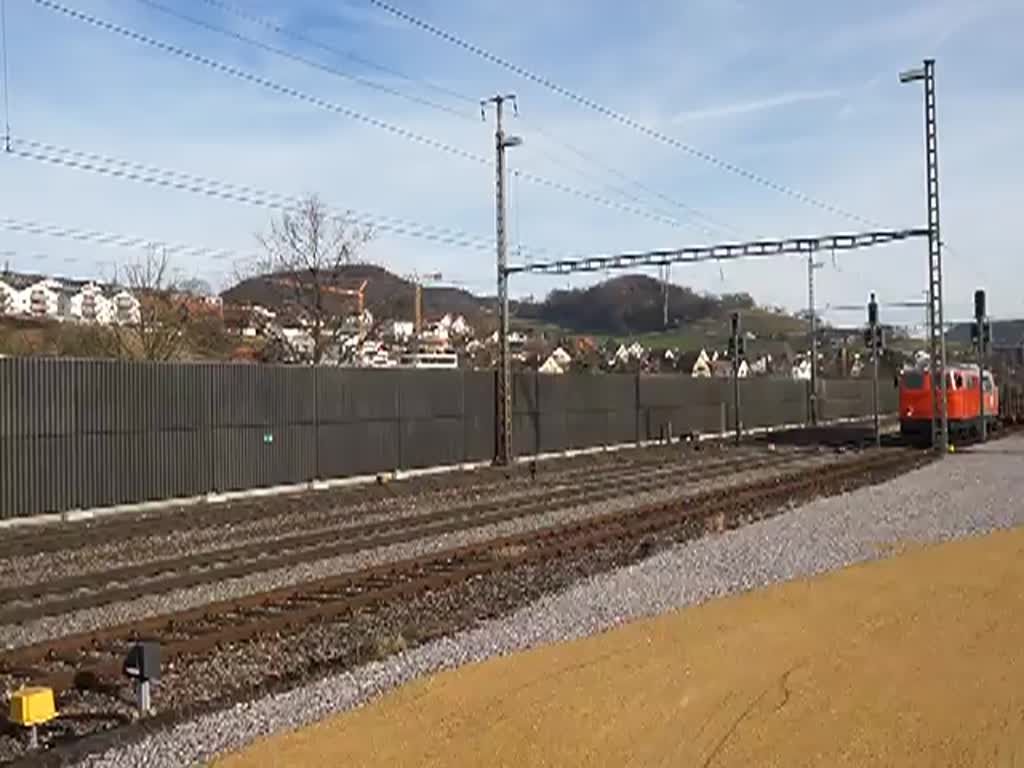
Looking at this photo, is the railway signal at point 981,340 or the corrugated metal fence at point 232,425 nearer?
the corrugated metal fence at point 232,425

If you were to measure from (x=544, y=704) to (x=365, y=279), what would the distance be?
5098cm

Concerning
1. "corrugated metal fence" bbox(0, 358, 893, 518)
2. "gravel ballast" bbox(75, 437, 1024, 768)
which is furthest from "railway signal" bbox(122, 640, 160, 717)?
"corrugated metal fence" bbox(0, 358, 893, 518)

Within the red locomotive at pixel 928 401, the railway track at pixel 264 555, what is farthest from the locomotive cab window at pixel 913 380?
the railway track at pixel 264 555

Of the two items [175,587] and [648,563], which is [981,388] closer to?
[648,563]

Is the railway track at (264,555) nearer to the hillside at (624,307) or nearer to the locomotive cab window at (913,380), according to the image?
the locomotive cab window at (913,380)

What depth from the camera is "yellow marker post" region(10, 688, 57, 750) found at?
7.41 meters

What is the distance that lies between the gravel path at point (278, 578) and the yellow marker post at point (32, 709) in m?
3.62

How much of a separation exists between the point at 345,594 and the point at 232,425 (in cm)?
1501

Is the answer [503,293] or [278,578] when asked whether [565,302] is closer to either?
[503,293]

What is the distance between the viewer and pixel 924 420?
147 feet

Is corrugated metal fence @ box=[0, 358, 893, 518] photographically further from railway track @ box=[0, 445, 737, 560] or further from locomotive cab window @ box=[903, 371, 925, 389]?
locomotive cab window @ box=[903, 371, 925, 389]

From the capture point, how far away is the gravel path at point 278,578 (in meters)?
11.7

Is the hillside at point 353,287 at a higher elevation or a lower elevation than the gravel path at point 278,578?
higher

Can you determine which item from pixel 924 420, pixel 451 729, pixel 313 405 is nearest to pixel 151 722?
pixel 451 729
